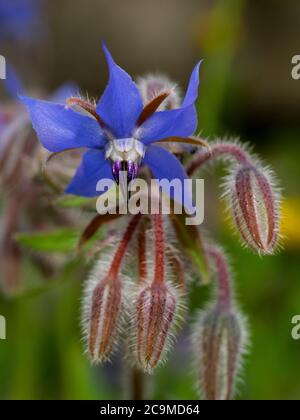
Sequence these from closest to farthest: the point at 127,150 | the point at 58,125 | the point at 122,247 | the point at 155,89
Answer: the point at 58,125, the point at 127,150, the point at 122,247, the point at 155,89

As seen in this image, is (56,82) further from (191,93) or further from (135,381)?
(191,93)

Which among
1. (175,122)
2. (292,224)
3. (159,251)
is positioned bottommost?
(159,251)

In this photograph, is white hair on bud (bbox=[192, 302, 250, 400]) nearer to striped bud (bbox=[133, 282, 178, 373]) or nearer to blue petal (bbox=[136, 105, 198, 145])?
striped bud (bbox=[133, 282, 178, 373])

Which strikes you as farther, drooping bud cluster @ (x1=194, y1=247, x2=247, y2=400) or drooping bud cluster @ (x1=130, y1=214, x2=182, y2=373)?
drooping bud cluster @ (x1=194, y1=247, x2=247, y2=400)

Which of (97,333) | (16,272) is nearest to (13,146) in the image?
(16,272)

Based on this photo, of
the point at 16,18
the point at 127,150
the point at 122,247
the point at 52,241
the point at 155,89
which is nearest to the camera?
the point at 127,150

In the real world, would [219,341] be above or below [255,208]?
below

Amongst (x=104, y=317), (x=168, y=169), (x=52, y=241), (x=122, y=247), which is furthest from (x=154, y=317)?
(x=52, y=241)

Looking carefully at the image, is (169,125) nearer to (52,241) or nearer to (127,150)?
(127,150)

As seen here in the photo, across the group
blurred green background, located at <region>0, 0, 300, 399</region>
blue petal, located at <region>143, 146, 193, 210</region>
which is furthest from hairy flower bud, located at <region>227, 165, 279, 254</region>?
blurred green background, located at <region>0, 0, 300, 399</region>
